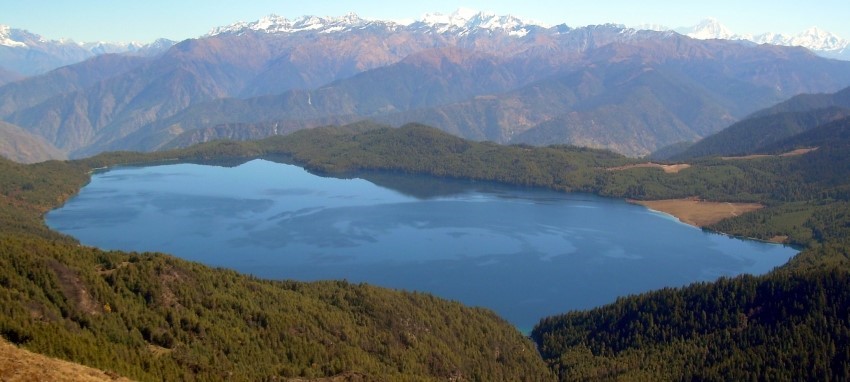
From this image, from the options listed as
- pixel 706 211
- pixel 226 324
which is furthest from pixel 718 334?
pixel 706 211

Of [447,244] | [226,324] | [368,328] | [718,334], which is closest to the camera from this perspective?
[226,324]

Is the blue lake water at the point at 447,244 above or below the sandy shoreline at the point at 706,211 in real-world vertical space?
below

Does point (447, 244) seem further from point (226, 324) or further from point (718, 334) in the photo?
point (226, 324)

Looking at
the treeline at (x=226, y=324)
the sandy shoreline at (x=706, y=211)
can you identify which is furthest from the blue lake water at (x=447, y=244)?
the treeline at (x=226, y=324)

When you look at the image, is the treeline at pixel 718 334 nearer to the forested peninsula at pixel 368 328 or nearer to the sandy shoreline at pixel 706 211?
the forested peninsula at pixel 368 328

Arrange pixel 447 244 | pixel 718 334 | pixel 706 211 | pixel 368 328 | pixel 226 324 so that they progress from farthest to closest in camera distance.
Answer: pixel 706 211
pixel 447 244
pixel 718 334
pixel 368 328
pixel 226 324

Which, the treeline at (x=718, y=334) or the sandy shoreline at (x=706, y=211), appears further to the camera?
the sandy shoreline at (x=706, y=211)

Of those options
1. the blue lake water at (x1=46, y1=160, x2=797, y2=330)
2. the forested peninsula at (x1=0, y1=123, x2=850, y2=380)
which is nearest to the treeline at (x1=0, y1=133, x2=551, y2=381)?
the forested peninsula at (x1=0, y1=123, x2=850, y2=380)

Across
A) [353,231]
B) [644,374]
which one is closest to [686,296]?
[644,374]
